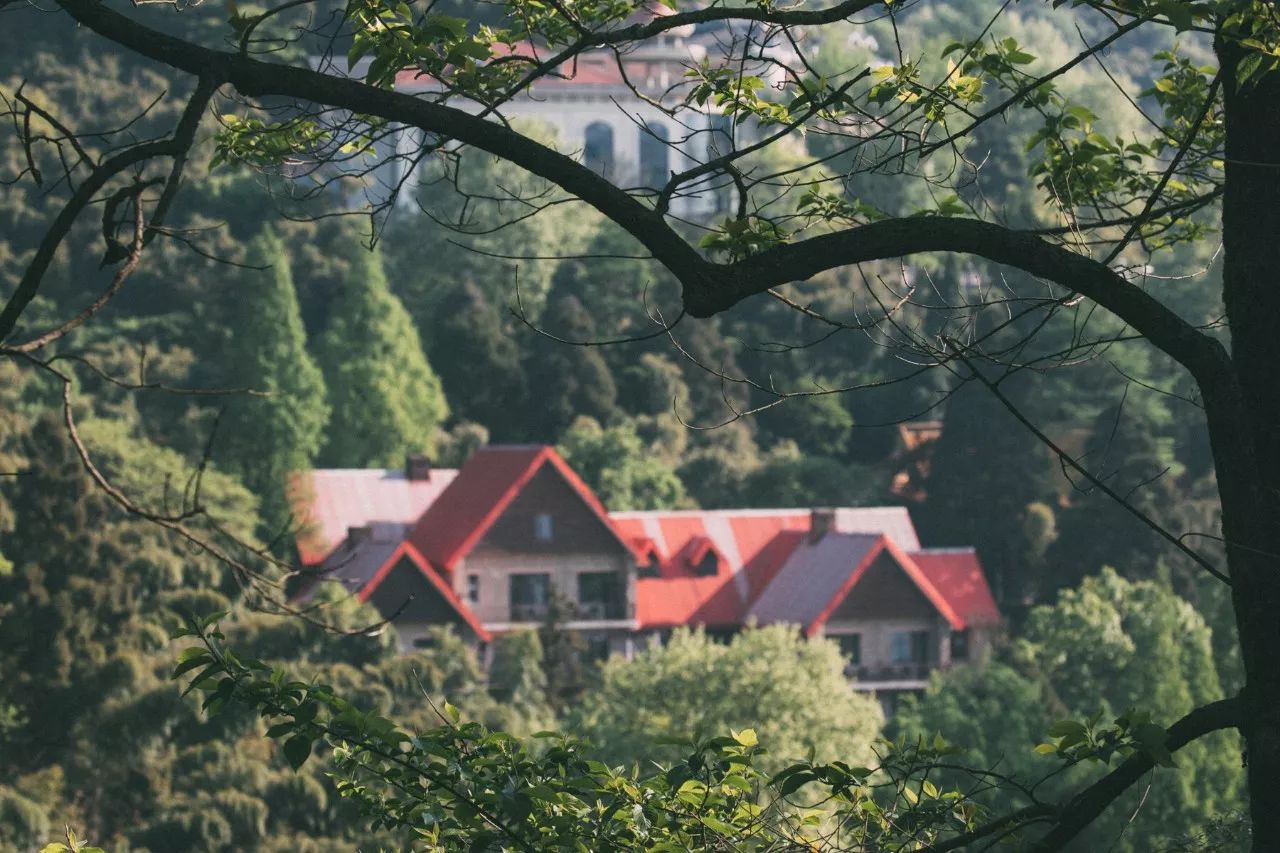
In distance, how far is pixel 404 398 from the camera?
5606 centimetres

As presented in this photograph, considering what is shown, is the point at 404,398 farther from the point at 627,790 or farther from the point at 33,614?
the point at 627,790

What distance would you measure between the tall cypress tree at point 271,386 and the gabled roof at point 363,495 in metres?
0.85

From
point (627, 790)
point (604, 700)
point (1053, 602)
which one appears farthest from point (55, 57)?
point (627, 790)

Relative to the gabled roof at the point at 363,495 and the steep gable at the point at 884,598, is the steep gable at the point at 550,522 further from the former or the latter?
the steep gable at the point at 884,598

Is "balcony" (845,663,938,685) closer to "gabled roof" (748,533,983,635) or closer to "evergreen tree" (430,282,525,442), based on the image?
"gabled roof" (748,533,983,635)

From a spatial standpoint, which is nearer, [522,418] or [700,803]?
[700,803]

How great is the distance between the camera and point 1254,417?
4.78 metres

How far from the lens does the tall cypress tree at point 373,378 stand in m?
56.3

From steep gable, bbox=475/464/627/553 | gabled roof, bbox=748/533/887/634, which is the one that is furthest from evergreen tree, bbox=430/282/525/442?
gabled roof, bbox=748/533/887/634

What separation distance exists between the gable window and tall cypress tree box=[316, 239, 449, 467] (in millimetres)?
8708

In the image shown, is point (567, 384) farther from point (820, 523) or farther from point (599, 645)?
point (599, 645)

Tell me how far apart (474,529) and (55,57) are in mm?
23056

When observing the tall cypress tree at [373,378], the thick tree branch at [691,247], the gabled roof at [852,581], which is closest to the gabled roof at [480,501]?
the gabled roof at [852,581]

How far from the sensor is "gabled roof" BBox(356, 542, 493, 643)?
43719 mm
